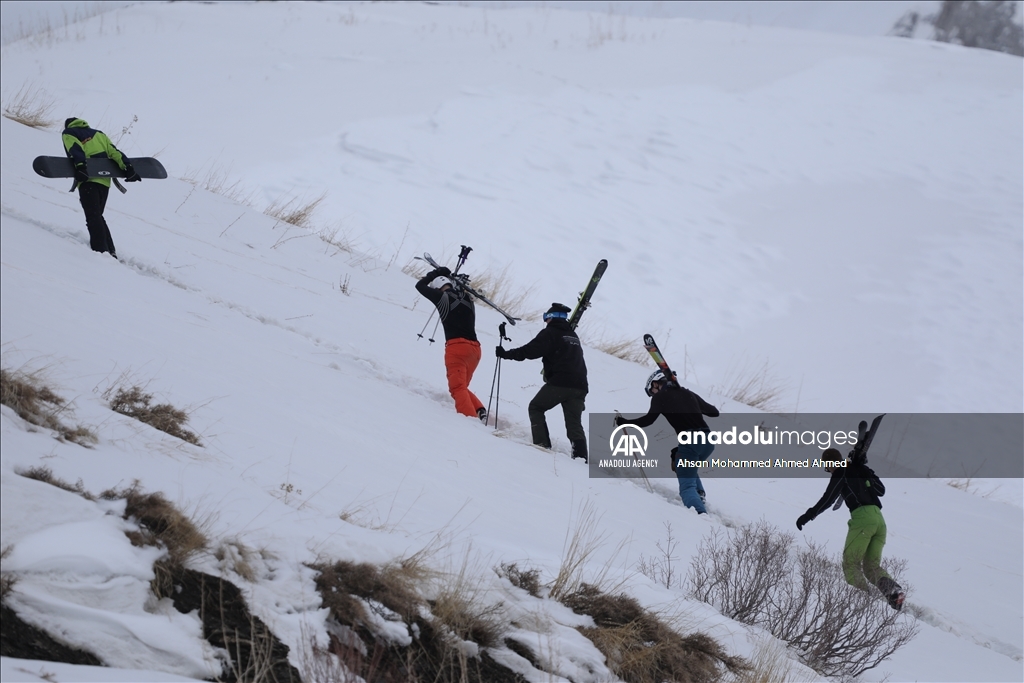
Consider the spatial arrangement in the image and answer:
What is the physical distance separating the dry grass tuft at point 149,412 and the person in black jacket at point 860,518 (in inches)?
232

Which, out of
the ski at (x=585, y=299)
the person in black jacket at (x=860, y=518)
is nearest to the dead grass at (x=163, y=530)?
the person in black jacket at (x=860, y=518)

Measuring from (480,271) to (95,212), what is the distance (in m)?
10.6

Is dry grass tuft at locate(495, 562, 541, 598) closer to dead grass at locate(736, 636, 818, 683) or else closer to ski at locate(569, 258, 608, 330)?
dead grass at locate(736, 636, 818, 683)

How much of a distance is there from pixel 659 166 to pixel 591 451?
57.1 feet

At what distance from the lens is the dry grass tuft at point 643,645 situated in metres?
4.36

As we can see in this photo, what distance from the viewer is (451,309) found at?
8711 millimetres

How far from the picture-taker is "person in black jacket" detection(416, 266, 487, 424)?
8.66 m

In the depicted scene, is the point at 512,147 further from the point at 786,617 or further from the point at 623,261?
the point at 786,617

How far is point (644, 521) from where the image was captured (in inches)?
294

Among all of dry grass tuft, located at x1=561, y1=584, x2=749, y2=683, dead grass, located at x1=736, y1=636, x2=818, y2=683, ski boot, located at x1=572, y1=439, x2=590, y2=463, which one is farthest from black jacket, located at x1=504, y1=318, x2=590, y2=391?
dry grass tuft, located at x1=561, y1=584, x2=749, y2=683

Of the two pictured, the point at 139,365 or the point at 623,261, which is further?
the point at 623,261

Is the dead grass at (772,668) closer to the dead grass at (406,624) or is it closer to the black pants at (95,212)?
the dead grass at (406,624)

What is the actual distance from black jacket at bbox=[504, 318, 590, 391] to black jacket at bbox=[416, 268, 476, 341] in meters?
0.53

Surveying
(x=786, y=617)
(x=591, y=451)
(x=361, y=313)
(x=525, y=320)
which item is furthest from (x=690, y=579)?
(x=525, y=320)
